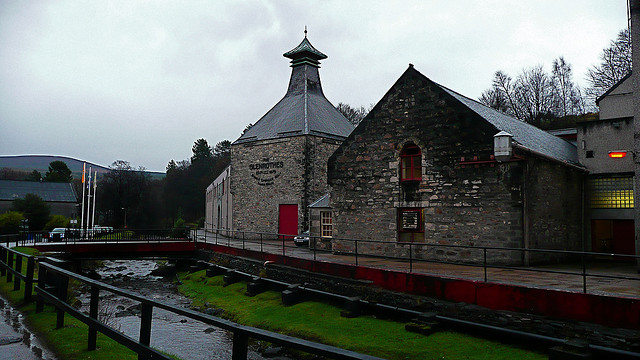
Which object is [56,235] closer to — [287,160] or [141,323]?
[287,160]

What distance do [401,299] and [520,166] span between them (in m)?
5.92

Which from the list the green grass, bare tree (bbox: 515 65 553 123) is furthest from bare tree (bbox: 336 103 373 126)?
the green grass

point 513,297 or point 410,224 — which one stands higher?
point 410,224

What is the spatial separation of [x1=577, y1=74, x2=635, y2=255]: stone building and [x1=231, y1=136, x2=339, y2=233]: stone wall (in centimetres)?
1527

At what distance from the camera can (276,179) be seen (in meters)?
29.8

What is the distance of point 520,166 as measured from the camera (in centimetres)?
1455

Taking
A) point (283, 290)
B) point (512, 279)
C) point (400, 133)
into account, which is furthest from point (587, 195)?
point (283, 290)

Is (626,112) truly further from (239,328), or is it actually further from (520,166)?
(239,328)

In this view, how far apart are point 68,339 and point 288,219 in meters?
23.1

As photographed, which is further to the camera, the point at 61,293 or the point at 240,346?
the point at 61,293

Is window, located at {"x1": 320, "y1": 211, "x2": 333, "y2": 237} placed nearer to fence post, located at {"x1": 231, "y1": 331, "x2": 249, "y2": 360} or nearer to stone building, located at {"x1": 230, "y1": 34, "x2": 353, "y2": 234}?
stone building, located at {"x1": 230, "y1": 34, "x2": 353, "y2": 234}

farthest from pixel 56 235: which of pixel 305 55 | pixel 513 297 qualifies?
pixel 513 297

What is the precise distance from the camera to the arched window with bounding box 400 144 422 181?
17125 mm

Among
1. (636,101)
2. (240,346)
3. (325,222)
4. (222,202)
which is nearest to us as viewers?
(240,346)
